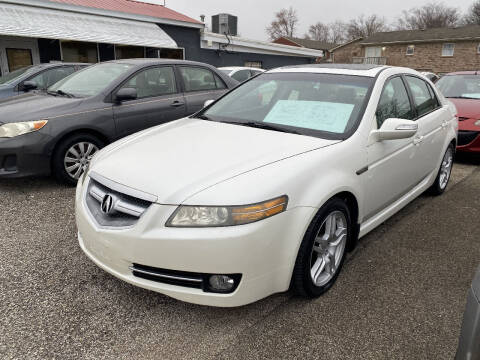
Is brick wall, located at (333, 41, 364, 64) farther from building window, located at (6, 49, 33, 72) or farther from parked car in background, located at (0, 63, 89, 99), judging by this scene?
parked car in background, located at (0, 63, 89, 99)

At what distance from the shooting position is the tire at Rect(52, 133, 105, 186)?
434cm

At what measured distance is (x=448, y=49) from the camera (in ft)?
122

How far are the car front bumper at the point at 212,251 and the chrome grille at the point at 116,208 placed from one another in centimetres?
5

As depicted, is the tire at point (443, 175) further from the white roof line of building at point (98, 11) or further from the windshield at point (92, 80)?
the white roof line of building at point (98, 11)

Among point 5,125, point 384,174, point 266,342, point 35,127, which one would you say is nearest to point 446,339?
point 266,342

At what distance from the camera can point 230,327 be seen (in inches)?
89.4

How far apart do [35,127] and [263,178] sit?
313 cm

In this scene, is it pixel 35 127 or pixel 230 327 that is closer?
pixel 230 327

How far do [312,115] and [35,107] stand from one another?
326 centimetres

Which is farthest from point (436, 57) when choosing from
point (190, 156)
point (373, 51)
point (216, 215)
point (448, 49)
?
point (216, 215)

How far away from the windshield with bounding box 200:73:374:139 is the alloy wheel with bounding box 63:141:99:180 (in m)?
1.81

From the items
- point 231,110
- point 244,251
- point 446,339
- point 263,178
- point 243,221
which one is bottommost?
point 446,339

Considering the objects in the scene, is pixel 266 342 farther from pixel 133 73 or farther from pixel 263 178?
pixel 133 73

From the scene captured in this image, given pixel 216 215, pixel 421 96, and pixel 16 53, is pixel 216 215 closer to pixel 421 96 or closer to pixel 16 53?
pixel 421 96
